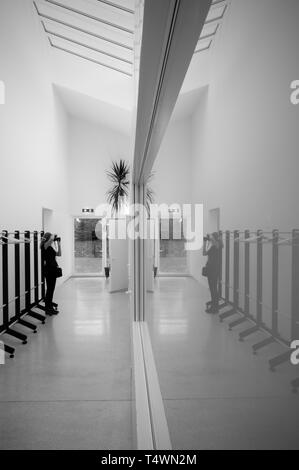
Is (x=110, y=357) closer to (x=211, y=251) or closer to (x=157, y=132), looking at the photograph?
A: (x=157, y=132)

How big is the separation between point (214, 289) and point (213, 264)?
0.22 ft

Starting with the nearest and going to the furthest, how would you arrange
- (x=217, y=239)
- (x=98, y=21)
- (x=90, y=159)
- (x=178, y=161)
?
(x=217, y=239)
(x=178, y=161)
(x=98, y=21)
(x=90, y=159)

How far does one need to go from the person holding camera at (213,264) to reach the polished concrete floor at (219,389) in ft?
0.17

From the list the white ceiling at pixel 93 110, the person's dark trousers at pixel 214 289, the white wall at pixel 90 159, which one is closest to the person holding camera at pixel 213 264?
the person's dark trousers at pixel 214 289

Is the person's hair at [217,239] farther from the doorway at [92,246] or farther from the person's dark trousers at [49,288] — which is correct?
the doorway at [92,246]

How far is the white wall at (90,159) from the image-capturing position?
13.3 meters

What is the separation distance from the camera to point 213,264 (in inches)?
35.5

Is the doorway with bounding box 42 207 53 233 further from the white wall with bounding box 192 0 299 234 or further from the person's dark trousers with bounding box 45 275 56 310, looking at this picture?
the white wall with bounding box 192 0 299 234

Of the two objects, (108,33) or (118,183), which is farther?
(118,183)

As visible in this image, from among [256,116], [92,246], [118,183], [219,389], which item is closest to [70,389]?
[219,389]

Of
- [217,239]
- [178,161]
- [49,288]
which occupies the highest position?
[178,161]

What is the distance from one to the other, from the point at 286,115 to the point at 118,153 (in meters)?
13.3

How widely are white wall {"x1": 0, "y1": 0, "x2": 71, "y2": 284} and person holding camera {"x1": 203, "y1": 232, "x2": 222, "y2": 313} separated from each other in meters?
5.47

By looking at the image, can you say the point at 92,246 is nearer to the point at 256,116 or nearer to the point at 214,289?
the point at 214,289
